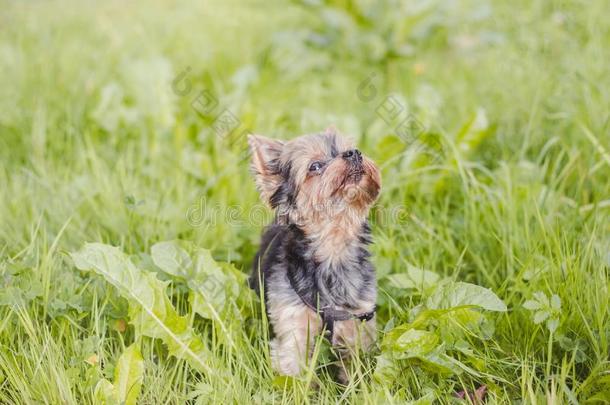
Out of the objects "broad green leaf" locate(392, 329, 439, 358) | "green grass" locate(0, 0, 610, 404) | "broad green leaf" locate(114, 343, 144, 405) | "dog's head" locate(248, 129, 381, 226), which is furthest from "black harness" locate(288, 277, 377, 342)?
"broad green leaf" locate(114, 343, 144, 405)

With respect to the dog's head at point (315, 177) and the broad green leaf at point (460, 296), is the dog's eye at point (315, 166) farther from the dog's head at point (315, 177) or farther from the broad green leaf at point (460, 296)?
the broad green leaf at point (460, 296)

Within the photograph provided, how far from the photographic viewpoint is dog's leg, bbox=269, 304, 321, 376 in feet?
10.5

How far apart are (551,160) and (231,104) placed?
2749mm

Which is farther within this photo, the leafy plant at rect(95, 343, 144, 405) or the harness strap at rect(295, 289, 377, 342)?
the harness strap at rect(295, 289, 377, 342)

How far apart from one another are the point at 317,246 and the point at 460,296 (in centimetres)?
81

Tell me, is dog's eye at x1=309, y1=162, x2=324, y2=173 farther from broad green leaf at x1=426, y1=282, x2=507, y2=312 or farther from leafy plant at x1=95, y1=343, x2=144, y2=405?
leafy plant at x1=95, y1=343, x2=144, y2=405

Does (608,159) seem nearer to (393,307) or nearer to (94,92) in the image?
(393,307)

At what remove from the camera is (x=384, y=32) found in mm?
6559

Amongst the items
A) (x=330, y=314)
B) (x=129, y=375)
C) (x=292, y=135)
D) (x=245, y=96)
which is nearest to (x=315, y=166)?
(x=330, y=314)

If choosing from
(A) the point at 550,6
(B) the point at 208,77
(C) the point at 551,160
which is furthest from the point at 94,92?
(A) the point at 550,6

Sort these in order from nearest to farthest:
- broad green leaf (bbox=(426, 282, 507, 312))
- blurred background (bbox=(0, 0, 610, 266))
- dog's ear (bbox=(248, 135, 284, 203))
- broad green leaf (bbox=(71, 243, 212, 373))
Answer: broad green leaf (bbox=(426, 282, 507, 312)) → broad green leaf (bbox=(71, 243, 212, 373)) → dog's ear (bbox=(248, 135, 284, 203)) → blurred background (bbox=(0, 0, 610, 266))

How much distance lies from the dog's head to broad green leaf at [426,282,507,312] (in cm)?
62

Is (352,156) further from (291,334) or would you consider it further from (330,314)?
(291,334)

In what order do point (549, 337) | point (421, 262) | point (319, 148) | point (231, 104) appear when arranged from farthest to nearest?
point (231, 104) → point (421, 262) → point (319, 148) → point (549, 337)
